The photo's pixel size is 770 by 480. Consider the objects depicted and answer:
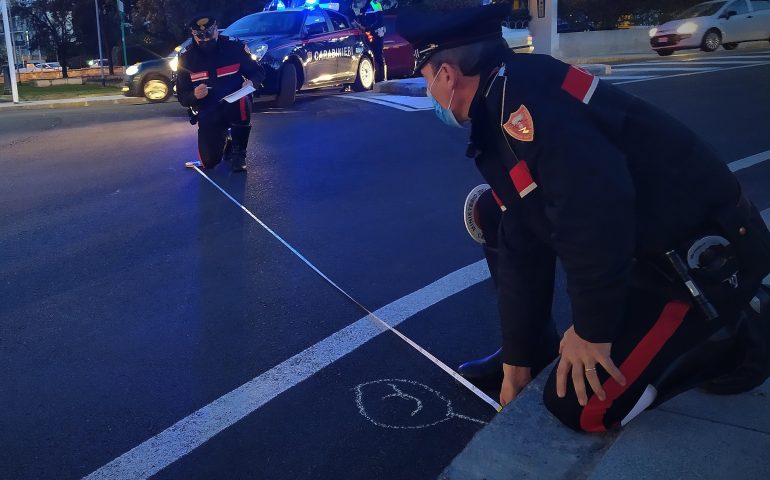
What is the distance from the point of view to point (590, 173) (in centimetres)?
232

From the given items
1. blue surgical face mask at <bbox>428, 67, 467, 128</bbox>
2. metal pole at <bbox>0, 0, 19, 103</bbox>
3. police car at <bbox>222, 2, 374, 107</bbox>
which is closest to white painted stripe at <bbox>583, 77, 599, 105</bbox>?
blue surgical face mask at <bbox>428, 67, 467, 128</bbox>

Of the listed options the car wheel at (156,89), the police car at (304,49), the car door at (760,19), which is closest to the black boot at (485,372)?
the police car at (304,49)

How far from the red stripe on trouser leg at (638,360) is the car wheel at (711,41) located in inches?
966

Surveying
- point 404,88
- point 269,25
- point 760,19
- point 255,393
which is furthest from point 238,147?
point 760,19

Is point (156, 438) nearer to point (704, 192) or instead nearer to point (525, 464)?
point (525, 464)

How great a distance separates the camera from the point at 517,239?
2.96 metres

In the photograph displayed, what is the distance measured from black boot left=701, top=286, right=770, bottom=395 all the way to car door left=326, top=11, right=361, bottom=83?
42.6ft

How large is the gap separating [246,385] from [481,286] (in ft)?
5.71

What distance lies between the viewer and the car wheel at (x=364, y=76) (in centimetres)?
1631

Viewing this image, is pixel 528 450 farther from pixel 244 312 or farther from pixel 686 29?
pixel 686 29

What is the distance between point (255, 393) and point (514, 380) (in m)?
1.16

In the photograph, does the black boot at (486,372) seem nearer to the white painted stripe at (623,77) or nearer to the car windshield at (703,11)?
the white painted stripe at (623,77)

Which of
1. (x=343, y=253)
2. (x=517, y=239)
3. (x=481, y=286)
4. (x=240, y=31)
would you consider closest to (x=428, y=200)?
(x=343, y=253)

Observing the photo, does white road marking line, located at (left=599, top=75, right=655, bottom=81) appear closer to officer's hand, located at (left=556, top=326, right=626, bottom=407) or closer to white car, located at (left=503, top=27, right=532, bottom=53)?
white car, located at (left=503, top=27, right=532, bottom=53)
